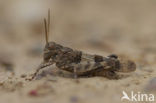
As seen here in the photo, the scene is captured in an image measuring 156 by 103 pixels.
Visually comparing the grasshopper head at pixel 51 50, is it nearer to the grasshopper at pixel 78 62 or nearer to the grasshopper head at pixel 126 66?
the grasshopper at pixel 78 62

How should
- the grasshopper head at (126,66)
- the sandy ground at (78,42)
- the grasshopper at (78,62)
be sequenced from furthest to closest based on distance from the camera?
the grasshopper head at (126,66) < the grasshopper at (78,62) < the sandy ground at (78,42)

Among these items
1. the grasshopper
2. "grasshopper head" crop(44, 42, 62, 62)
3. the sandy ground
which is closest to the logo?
the sandy ground

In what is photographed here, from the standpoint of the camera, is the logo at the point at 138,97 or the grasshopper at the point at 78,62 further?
the grasshopper at the point at 78,62

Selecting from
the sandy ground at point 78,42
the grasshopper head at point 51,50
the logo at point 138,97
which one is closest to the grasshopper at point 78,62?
the grasshopper head at point 51,50

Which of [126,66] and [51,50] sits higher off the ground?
[51,50]

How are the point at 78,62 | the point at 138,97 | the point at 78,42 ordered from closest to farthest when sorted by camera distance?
the point at 138,97 → the point at 78,62 → the point at 78,42

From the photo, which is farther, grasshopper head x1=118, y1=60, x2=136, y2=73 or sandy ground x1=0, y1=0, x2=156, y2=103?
grasshopper head x1=118, y1=60, x2=136, y2=73

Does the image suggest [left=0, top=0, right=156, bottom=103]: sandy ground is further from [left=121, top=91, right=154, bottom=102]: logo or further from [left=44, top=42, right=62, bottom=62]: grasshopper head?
[left=44, top=42, right=62, bottom=62]: grasshopper head

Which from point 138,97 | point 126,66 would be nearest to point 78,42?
point 126,66

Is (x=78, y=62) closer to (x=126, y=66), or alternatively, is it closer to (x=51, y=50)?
(x=51, y=50)

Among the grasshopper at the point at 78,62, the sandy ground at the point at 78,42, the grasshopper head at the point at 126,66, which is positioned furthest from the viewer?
the grasshopper head at the point at 126,66
